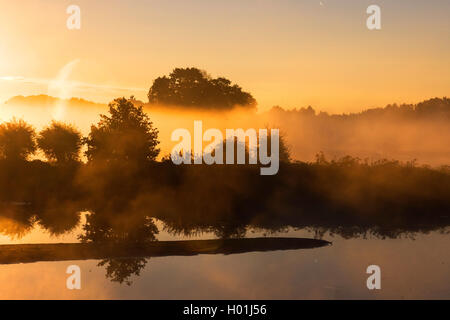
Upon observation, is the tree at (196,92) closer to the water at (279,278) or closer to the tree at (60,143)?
the tree at (60,143)

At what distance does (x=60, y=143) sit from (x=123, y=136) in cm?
1614

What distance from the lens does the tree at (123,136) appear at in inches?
2758

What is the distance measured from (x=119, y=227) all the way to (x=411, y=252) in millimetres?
22396

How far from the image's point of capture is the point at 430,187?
65500 mm

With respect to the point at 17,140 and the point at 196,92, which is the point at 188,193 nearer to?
the point at 17,140

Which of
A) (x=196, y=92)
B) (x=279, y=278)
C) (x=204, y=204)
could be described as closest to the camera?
(x=279, y=278)

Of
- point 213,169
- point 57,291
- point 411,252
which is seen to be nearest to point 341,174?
point 213,169

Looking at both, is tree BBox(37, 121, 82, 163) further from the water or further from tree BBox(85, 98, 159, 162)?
the water

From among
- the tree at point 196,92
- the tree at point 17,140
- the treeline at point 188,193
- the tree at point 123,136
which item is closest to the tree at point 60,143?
the treeline at point 188,193

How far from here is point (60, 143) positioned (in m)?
82.1

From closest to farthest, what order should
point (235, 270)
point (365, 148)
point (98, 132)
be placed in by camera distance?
1. point (235, 270)
2. point (98, 132)
3. point (365, 148)

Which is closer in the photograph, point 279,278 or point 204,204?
point 279,278

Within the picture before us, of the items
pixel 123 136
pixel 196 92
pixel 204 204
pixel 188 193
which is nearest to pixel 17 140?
pixel 123 136

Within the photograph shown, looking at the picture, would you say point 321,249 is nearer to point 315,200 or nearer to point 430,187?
point 315,200
